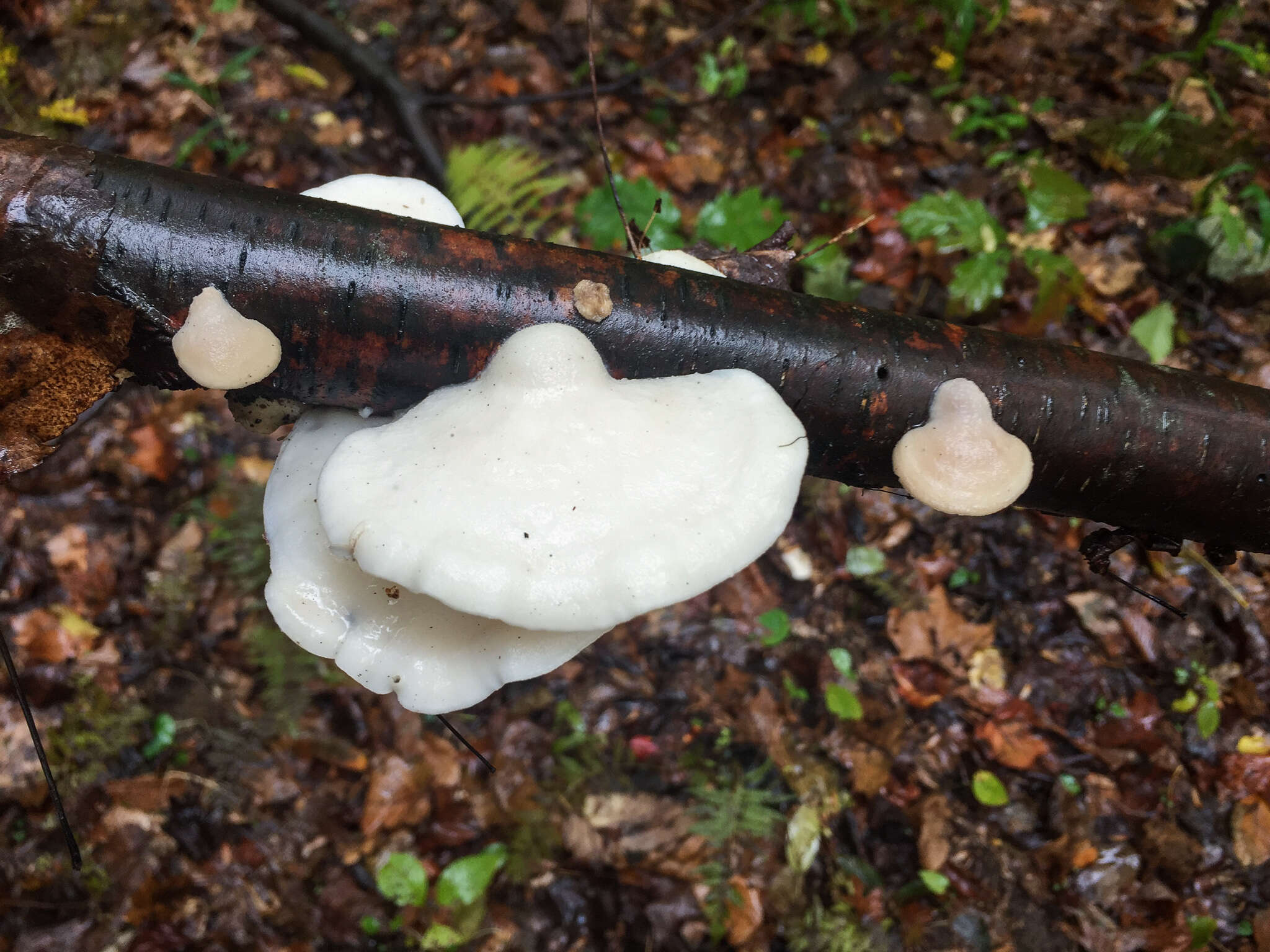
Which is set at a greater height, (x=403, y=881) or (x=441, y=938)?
(x=403, y=881)

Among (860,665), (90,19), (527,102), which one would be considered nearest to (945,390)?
(860,665)

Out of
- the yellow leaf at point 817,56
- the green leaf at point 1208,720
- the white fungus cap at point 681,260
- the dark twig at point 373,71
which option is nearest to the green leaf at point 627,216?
the dark twig at point 373,71

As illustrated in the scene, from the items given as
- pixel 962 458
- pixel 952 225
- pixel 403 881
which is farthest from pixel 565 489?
pixel 952 225

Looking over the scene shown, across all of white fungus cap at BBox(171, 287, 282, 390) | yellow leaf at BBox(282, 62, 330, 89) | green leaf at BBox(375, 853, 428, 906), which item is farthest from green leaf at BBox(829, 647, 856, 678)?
yellow leaf at BBox(282, 62, 330, 89)

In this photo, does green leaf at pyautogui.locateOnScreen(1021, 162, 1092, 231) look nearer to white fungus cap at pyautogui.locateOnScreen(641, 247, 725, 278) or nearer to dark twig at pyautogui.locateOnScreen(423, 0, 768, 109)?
dark twig at pyautogui.locateOnScreen(423, 0, 768, 109)

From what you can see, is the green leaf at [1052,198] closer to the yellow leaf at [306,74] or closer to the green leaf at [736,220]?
the green leaf at [736,220]

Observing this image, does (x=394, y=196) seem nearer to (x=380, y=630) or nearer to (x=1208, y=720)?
(x=380, y=630)
